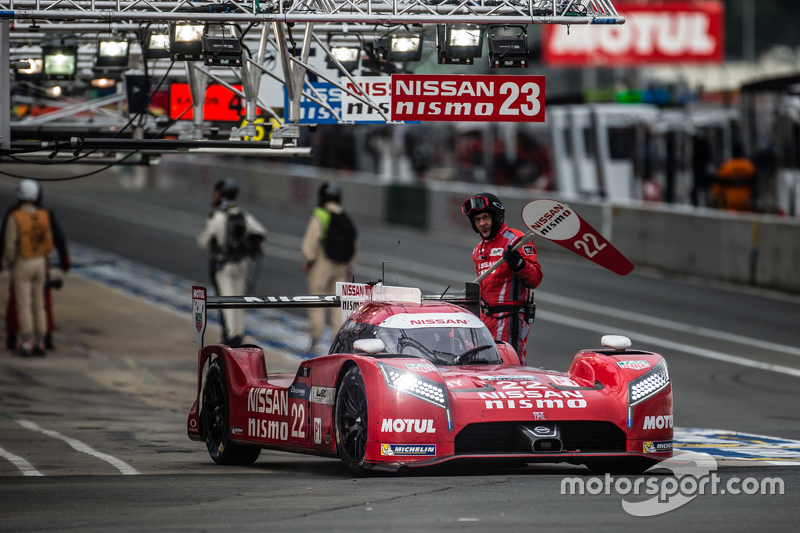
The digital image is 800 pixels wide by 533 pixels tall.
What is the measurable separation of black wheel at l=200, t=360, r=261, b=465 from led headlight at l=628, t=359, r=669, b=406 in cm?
285

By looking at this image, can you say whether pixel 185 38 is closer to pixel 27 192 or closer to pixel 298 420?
pixel 298 420

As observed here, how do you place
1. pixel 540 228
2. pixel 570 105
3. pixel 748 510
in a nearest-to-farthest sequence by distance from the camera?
pixel 748 510 < pixel 540 228 < pixel 570 105

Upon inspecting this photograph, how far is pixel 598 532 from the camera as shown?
6.28 meters

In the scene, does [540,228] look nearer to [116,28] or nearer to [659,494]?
[659,494]

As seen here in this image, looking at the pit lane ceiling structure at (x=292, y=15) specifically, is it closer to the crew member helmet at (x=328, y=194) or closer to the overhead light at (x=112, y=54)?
the overhead light at (x=112, y=54)

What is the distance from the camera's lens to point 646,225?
25.6 m

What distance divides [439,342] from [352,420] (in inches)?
41.8

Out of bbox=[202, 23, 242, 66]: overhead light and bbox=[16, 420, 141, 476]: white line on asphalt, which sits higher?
bbox=[202, 23, 242, 66]: overhead light

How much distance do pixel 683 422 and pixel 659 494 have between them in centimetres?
566

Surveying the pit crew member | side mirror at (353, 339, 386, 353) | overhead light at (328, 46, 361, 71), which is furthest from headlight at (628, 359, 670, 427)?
overhead light at (328, 46, 361, 71)

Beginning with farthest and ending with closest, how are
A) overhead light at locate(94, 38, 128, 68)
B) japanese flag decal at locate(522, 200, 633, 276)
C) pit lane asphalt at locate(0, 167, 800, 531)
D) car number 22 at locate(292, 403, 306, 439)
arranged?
overhead light at locate(94, 38, 128, 68), japanese flag decal at locate(522, 200, 633, 276), car number 22 at locate(292, 403, 306, 439), pit lane asphalt at locate(0, 167, 800, 531)

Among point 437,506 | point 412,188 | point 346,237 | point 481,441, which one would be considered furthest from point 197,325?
point 412,188

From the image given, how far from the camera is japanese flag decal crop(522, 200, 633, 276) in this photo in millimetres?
9742

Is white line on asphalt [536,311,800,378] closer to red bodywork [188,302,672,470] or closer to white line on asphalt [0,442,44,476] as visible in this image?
red bodywork [188,302,672,470]
